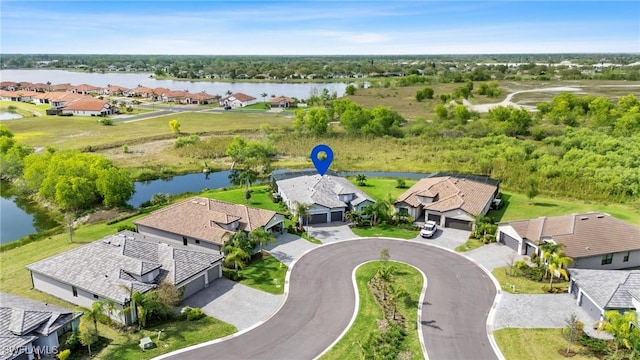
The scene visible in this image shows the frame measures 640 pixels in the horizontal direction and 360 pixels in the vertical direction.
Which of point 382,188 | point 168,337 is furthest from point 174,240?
point 382,188

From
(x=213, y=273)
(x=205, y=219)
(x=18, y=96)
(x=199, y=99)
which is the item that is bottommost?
(x=213, y=273)

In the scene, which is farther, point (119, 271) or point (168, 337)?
point (119, 271)

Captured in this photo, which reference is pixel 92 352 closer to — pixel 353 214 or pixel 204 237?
pixel 204 237

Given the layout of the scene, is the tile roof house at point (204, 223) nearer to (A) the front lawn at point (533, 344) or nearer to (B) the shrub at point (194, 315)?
(B) the shrub at point (194, 315)

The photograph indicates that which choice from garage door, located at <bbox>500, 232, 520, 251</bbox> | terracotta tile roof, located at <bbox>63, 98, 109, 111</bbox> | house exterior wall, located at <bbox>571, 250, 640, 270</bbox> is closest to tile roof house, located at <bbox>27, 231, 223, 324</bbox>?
garage door, located at <bbox>500, 232, 520, 251</bbox>

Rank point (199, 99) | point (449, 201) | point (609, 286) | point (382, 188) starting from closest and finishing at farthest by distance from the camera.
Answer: point (609, 286) → point (449, 201) → point (382, 188) → point (199, 99)

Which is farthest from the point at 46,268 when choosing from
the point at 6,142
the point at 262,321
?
the point at 6,142

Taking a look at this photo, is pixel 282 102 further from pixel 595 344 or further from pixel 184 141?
pixel 595 344
